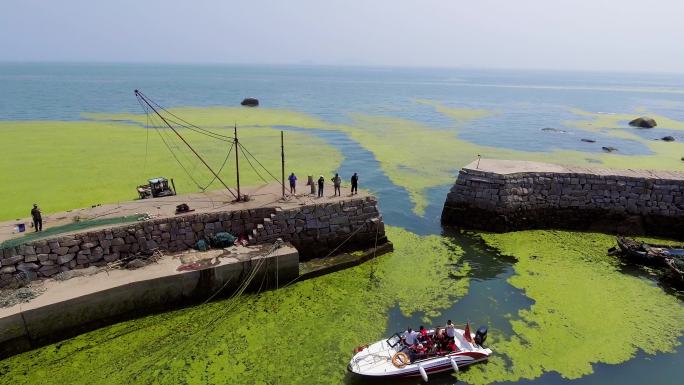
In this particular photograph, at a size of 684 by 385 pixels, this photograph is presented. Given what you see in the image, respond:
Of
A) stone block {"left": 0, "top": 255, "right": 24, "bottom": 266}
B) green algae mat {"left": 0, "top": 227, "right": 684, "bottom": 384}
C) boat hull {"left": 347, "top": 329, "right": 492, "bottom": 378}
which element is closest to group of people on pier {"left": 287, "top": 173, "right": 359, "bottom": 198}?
green algae mat {"left": 0, "top": 227, "right": 684, "bottom": 384}

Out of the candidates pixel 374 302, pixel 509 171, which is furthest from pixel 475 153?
pixel 374 302

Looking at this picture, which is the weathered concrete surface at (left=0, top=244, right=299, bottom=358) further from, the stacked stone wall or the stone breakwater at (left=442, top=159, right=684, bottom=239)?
the stone breakwater at (left=442, top=159, right=684, bottom=239)

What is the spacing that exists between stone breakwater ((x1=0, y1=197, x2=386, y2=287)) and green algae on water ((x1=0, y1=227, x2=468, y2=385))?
2.16 m

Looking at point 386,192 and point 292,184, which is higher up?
point 292,184

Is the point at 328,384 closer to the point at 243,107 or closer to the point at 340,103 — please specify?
the point at 243,107

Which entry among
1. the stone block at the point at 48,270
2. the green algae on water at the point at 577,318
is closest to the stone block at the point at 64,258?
the stone block at the point at 48,270

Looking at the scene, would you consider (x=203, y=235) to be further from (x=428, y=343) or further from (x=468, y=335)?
(x=468, y=335)

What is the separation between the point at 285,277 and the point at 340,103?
7498 cm

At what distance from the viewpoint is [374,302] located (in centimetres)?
1689

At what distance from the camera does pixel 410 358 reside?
13133 millimetres

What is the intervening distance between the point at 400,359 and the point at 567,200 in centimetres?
1673

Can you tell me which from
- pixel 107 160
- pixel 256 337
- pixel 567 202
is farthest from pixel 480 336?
pixel 107 160

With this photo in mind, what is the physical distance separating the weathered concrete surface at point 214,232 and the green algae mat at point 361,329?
6.66ft

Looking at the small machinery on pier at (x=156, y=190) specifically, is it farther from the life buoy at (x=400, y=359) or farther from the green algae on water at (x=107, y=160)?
the life buoy at (x=400, y=359)
